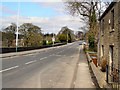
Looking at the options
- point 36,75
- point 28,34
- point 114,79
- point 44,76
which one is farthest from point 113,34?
point 28,34

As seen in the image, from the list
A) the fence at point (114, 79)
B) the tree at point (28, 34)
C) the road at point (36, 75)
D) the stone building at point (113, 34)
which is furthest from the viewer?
the tree at point (28, 34)

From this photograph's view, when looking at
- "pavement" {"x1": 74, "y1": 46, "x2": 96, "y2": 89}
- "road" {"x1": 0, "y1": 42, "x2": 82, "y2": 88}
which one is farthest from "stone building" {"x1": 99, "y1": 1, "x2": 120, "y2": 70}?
"road" {"x1": 0, "y1": 42, "x2": 82, "y2": 88}

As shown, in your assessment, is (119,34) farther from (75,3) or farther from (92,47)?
(92,47)

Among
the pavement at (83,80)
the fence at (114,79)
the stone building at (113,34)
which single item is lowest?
the pavement at (83,80)

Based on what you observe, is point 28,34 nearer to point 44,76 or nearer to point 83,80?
point 44,76

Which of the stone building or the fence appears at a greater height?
the stone building

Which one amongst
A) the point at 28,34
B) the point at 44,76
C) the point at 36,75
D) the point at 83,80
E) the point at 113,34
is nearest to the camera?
the point at 83,80

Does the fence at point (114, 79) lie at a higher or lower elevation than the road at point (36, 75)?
higher

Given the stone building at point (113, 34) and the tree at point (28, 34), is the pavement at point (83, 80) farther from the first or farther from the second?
the tree at point (28, 34)

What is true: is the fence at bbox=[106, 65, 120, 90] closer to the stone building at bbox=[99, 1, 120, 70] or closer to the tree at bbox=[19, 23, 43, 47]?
the stone building at bbox=[99, 1, 120, 70]

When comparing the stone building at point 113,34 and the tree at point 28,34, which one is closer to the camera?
the stone building at point 113,34

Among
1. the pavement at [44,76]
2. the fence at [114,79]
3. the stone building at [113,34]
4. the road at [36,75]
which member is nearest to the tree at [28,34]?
the pavement at [44,76]

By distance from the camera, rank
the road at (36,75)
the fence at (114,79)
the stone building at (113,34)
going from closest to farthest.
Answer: the fence at (114,79)
the road at (36,75)
the stone building at (113,34)

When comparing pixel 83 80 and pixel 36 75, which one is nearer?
pixel 83 80
